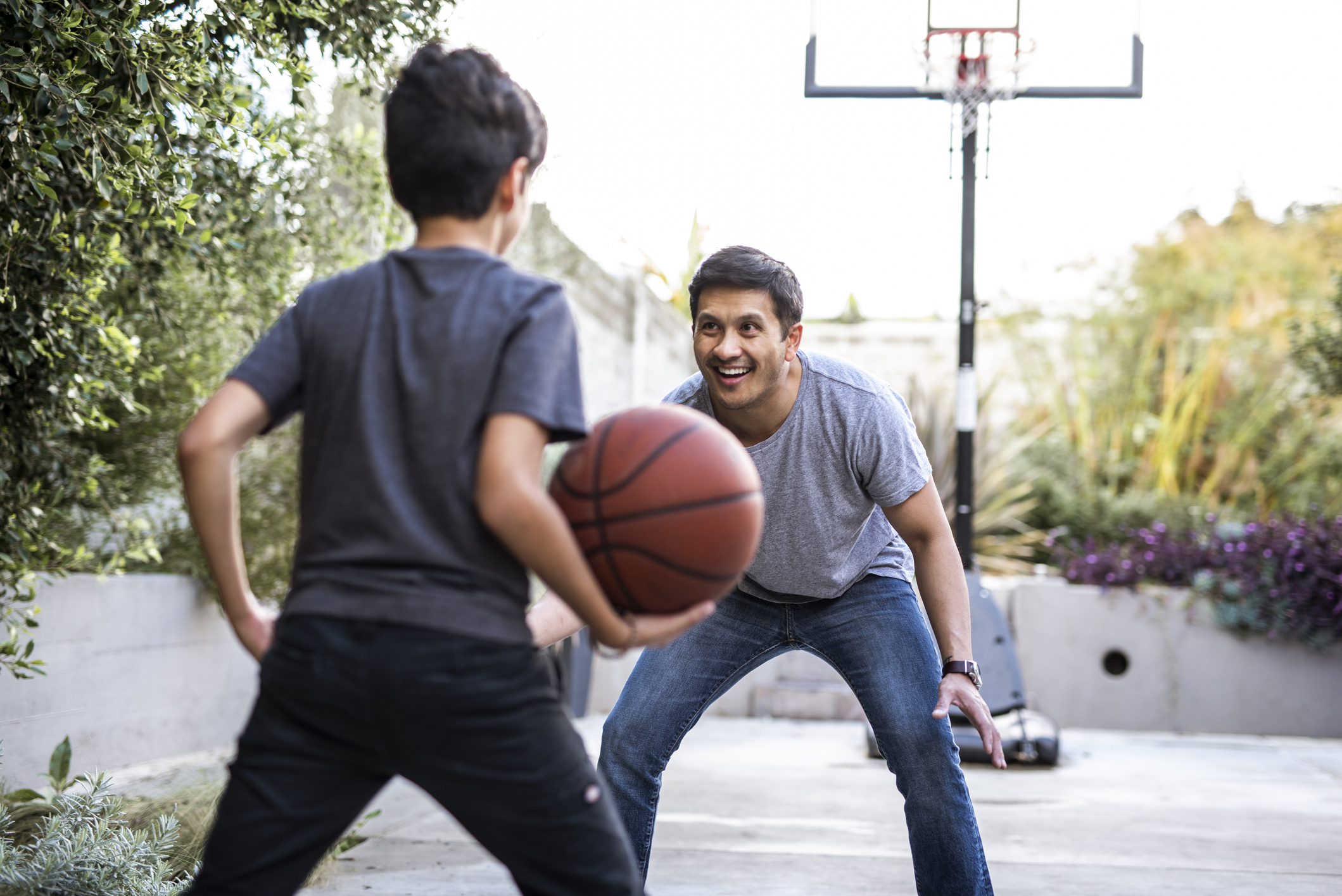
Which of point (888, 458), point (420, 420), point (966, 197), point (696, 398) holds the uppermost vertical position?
point (966, 197)

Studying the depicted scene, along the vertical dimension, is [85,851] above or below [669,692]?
below

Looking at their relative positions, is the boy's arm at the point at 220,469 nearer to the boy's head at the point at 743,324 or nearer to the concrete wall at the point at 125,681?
the boy's head at the point at 743,324

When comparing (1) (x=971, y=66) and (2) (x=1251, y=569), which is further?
(2) (x=1251, y=569)

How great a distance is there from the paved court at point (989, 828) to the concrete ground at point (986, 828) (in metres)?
0.01

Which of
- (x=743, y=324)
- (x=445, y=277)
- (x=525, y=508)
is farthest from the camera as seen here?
(x=743, y=324)

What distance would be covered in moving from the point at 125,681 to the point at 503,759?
13.8 feet

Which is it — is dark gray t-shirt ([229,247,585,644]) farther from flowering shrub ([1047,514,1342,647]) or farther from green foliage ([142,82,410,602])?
flowering shrub ([1047,514,1342,647])

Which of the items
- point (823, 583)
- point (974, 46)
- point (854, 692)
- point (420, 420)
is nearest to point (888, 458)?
point (823, 583)

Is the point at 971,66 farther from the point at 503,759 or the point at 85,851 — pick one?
the point at 503,759

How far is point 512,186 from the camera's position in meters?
1.81

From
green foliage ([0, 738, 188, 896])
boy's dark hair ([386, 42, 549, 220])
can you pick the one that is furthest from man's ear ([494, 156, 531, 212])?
green foliage ([0, 738, 188, 896])

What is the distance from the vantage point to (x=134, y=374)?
4699 millimetres

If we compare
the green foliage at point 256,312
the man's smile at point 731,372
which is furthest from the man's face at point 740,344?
the green foliage at point 256,312

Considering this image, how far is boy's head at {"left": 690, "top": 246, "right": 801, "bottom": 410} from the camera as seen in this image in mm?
2947
